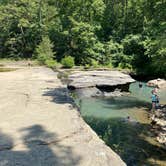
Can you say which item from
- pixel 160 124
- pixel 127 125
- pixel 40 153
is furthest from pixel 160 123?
pixel 40 153

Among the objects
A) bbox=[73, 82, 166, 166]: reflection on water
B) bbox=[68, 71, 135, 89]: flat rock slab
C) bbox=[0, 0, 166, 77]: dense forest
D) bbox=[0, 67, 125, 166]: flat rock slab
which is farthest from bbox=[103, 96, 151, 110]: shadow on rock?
bbox=[0, 0, 166, 77]: dense forest

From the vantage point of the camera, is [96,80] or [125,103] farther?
[96,80]

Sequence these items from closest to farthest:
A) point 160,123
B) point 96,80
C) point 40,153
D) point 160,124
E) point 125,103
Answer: point 40,153 → point 160,124 → point 160,123 → point 125,103 → point 96,80

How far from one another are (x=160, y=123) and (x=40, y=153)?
11.0 meters

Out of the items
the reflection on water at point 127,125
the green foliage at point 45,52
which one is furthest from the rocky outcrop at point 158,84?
the green foliage at point 45,52

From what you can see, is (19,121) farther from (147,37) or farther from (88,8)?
(88,8)

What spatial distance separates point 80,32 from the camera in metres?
40.0

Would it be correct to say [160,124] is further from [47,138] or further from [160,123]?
[47,138]

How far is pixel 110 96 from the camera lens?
24.8 metres

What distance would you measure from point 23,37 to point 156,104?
3007 centimetres

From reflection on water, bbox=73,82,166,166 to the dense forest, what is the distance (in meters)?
12.0

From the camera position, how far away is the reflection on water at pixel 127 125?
12.5 meters

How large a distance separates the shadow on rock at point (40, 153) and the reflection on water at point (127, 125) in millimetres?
4570

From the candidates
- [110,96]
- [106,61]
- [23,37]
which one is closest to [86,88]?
[110,96]
